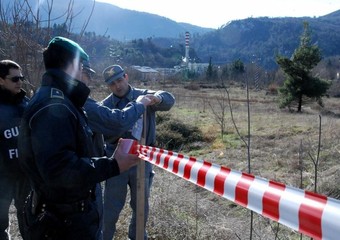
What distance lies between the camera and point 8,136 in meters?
3.44

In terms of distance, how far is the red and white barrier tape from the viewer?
116 cm

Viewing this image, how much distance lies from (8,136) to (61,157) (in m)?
1.77

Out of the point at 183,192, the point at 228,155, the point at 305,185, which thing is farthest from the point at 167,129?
the point at 305,185

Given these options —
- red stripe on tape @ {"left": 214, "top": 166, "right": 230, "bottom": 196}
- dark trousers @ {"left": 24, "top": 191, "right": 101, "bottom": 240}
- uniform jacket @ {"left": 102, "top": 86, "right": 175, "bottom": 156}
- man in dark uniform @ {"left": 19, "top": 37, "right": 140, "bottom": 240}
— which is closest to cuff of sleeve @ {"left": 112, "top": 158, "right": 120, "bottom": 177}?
man in dark uniform @ {"left": 19, "top": 37, "right": 140, "bottom": 240}

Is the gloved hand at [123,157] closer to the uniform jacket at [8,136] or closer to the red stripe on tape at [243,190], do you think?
the red stripe on tape at [243,190]

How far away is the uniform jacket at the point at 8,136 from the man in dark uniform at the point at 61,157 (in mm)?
1344

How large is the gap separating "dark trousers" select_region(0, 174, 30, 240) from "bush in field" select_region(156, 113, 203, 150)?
924cm

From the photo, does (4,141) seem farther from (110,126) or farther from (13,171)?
(110,126)

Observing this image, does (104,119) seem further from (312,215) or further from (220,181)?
(312,215)

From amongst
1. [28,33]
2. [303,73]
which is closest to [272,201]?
[28,33]

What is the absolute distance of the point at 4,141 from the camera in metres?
Result: 3.45

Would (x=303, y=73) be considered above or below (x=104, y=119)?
below

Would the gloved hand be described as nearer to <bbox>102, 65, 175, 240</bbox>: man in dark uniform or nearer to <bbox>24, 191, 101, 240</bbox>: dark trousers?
<bbox>24, 191, 101, 240</bbox>: dark trousers

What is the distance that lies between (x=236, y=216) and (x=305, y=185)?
1.78 metres
